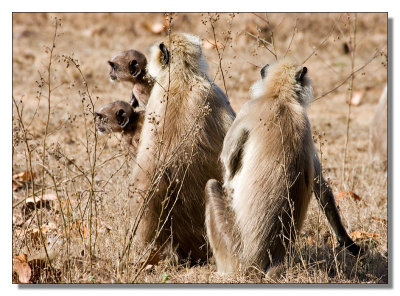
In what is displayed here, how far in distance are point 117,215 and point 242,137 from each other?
1202mm

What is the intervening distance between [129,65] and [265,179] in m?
2.30

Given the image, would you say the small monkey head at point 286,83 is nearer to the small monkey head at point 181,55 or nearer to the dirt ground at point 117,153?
the dirt ground at point 117,153

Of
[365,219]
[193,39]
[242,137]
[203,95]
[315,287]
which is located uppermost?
[193,39]

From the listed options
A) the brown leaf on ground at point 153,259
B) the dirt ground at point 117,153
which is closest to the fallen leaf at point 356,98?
the dirt ground at point 117,153

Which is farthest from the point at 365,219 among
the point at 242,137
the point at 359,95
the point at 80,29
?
the point at 80,29

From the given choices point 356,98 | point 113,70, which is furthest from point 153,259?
point 356,98

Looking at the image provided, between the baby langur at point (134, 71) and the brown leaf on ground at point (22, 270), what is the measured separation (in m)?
1.95

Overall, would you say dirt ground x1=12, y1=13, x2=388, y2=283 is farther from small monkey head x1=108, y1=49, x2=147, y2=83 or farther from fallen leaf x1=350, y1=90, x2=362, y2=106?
small monkey head x1=108, y1=49, x2=147, y2=83

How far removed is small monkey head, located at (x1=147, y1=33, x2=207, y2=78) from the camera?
208 inches

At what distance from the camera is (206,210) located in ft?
15.9

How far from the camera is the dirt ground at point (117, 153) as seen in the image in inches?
186

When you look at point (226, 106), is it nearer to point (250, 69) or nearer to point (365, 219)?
point (365, 219)

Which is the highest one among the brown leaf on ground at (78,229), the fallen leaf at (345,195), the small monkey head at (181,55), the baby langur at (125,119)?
the small monkey head at (181,55)

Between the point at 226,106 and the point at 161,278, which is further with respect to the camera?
the point at 226,106
